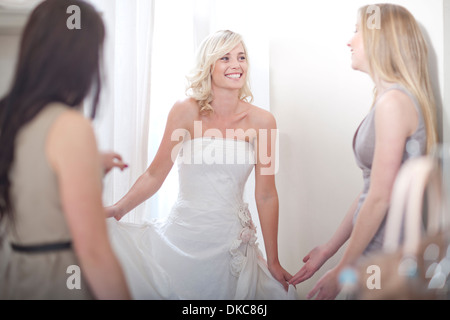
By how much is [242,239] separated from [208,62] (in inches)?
24.1

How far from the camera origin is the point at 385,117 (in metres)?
1.15

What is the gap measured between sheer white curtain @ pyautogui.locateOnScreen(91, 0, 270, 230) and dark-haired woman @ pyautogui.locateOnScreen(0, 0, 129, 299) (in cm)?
43

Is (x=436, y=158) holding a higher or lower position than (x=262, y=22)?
lower

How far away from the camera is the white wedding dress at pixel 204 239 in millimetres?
1340

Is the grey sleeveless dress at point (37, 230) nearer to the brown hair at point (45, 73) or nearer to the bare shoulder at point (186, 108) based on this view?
the brown hair at point (45, 73)

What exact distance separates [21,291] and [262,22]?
113 centimetres

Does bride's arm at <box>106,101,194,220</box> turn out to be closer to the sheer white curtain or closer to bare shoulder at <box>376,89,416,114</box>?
the sheer white curtain

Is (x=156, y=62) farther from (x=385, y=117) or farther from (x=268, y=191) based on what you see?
(x=385, y=117)

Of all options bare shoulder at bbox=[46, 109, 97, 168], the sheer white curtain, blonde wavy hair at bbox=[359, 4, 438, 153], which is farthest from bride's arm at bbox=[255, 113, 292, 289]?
bare shoulder at bbox=[46, 109, 97, 168]

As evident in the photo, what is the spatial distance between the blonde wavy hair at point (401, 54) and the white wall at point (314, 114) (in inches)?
5.4

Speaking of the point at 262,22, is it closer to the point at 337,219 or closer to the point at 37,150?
the point at 337,219

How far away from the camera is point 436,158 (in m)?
1.12
